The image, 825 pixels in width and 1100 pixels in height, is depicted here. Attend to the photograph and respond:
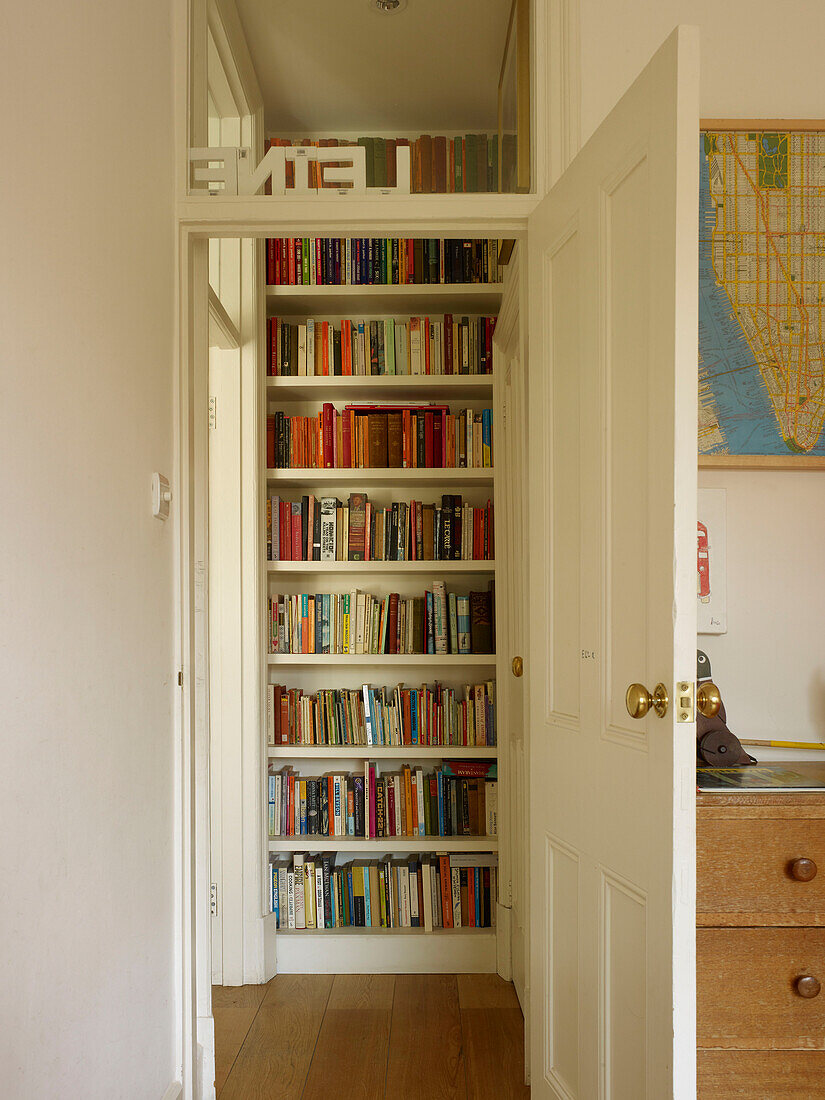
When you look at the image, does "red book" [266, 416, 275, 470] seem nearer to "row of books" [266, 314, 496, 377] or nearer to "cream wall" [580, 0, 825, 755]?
"row of books" [266, 314, 496, 377]

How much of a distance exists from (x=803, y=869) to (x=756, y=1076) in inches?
16.1

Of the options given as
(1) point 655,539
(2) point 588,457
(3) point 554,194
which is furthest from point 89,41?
(1) point 655,539

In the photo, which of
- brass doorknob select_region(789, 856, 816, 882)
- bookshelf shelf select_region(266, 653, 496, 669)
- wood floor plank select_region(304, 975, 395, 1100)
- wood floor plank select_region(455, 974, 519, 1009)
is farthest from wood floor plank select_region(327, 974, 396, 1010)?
brass doorknob select_region(789, 856, 816, 882)

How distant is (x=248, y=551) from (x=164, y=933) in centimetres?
133

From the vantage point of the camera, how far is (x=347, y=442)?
3.24m

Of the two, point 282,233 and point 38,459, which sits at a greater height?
point 282,233

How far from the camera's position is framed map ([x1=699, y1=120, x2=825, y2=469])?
82.7 inches

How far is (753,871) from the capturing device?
5.47 ft

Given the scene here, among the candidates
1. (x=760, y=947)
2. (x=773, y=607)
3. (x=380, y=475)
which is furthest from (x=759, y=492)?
(x=380, y=475)

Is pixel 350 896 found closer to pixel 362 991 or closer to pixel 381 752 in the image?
pixel 362 991

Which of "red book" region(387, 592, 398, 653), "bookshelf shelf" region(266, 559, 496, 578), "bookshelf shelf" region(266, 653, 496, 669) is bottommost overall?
"bookshelf shelf" region(266, 653, 496, 669)

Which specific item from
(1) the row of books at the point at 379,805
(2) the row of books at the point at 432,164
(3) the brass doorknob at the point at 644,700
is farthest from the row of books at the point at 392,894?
(2) the row of books at the point at 432,164

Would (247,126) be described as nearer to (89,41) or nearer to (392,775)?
(89,41)

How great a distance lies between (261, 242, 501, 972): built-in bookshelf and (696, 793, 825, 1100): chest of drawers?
4.79ft
